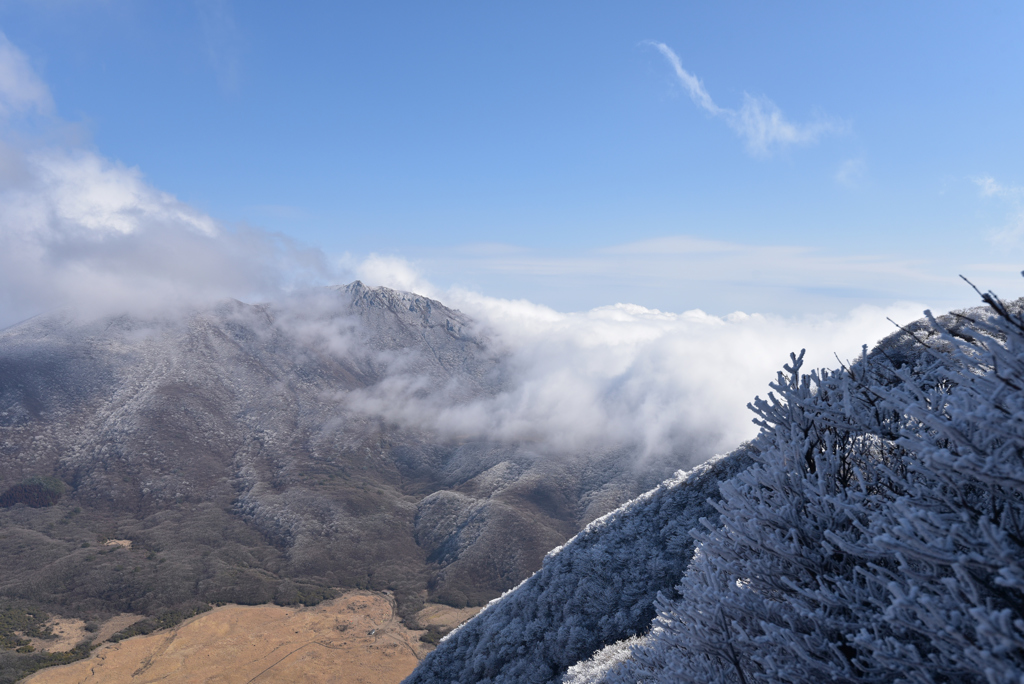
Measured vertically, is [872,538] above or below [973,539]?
below

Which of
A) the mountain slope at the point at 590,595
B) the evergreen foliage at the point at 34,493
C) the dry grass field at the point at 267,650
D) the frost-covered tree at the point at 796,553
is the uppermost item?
the evergreen foliage at the point at 34,493

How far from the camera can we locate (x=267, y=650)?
82250 mm

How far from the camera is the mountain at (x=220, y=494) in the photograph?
368ft

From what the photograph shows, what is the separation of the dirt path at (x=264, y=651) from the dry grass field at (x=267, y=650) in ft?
0.46

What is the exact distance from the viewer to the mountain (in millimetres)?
112250

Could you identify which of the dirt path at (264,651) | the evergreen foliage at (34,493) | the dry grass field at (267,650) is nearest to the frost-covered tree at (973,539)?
the dry grass field at (267,650)

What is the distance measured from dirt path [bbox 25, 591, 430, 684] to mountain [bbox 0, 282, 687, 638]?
9.48 metres

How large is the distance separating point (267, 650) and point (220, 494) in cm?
8835

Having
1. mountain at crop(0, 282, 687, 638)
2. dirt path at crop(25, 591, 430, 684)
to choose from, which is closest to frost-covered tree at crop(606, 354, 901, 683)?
dirt path at crop(25, 591, 430, 684)

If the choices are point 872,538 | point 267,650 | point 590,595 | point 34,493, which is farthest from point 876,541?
point 34,493

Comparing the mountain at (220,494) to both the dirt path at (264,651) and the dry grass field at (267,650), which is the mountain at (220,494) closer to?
the dry grass field at (267,650)

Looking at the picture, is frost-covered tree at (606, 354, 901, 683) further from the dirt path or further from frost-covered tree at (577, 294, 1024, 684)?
the dirt path

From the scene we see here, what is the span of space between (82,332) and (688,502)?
821ft

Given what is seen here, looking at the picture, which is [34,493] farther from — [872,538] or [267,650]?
[872,538]
